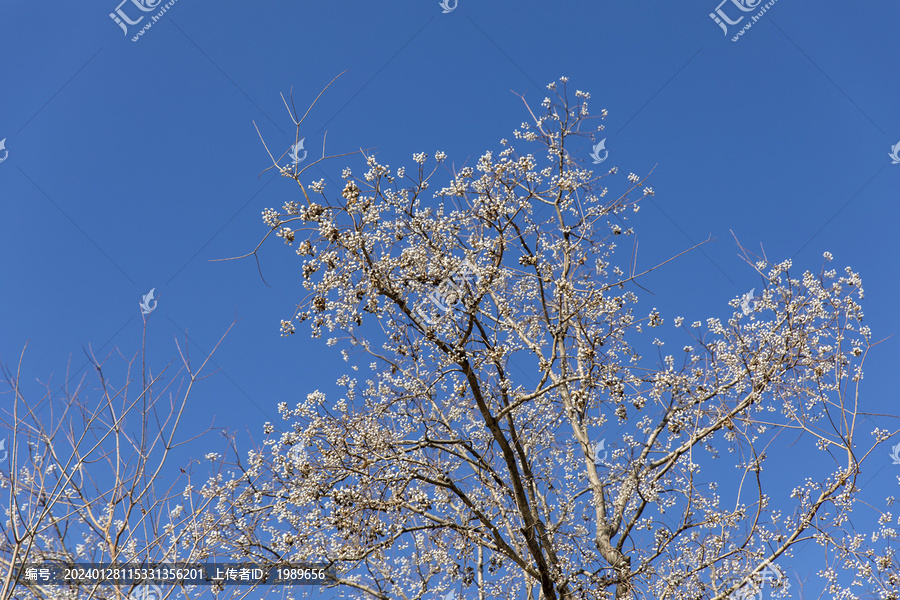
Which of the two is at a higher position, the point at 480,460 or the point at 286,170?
the point at 286,170

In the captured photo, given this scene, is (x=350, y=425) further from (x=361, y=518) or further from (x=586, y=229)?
(x=586, y=229)

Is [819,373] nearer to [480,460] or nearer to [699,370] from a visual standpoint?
[699,370]

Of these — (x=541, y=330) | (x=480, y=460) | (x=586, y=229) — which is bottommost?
(x=480, y=460)

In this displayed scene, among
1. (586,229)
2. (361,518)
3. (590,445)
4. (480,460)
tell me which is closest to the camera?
(361,518)

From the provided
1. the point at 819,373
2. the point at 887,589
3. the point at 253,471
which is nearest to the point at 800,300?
the point at 819,373

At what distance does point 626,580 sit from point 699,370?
240cm

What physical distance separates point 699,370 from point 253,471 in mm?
4910

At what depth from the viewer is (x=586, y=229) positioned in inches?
281

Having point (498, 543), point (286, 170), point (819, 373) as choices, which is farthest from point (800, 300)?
point (286, 170)

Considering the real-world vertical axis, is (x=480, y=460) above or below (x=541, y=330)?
below

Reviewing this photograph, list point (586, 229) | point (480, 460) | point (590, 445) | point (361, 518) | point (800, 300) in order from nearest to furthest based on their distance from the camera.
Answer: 1. point (361, 518)
2. point (480, 460)
3. point (800, 300)
4. point (586, 229)
5. point (590, 445)

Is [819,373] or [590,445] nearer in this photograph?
[819,373]

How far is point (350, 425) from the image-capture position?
5789mm

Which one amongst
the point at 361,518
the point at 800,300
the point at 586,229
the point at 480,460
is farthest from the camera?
the point at 586,229
